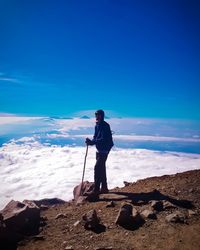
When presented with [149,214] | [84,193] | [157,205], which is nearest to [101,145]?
[84,193]

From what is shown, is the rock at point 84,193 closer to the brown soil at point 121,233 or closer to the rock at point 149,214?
the brown soil at point 121,233

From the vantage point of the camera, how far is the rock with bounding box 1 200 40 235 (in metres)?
8.94

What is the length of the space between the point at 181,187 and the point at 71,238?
21.6 ft

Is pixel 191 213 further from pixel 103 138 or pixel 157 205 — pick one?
pixel 103 138

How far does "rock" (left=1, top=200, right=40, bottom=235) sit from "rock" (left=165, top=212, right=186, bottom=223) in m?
4.65

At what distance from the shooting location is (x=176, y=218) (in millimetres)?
8414

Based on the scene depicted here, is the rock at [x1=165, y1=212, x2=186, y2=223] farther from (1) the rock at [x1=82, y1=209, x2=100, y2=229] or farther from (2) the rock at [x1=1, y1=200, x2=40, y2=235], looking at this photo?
(2) the rock at [x1=1, y1=200, x2=40, y2=235]

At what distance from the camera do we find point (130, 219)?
855 centimetres

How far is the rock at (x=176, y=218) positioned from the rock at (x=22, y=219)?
4.65m

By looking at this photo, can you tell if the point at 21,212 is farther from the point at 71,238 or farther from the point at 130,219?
the point at 130,219

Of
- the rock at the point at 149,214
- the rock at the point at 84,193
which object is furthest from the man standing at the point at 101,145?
the rock at the point at 149,214

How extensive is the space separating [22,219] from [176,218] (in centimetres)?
529

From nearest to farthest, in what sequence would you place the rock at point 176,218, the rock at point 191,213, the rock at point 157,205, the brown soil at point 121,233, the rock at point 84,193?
the brown soil at point 121,233 < the rock at point 176,218 < the rock at point 191,213 < the rock at point 157,205 < the rock at point 84,193

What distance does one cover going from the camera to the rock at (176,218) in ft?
27.4
